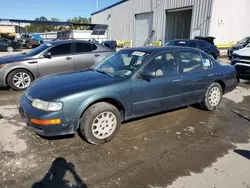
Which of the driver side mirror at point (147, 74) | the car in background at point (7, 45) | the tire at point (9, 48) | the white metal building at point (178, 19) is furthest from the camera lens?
the tire at point (9, 48)

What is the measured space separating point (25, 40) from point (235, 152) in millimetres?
30074

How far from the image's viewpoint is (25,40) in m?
27.9

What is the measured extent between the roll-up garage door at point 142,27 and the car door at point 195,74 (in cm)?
2020

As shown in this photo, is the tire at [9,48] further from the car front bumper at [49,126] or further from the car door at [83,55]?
the car front bumper at [49,126]

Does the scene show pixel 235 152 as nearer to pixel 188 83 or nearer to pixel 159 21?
pixel 188 83

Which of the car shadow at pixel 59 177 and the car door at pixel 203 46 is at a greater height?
the car door at pixel 203 46

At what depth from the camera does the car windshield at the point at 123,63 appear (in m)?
3.66

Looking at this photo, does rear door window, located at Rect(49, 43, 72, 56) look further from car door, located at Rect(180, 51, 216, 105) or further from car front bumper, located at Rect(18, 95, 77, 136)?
car door, located at Rect(180, 51, 216, 105)

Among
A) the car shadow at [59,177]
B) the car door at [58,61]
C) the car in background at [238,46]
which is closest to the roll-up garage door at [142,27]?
the car in background at [238,46]

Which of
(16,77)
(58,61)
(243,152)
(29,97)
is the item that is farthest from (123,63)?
(16,77)

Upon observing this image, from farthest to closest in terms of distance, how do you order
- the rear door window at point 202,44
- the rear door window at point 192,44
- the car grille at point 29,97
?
the rear door window at point 202,44
the rear door window at point 192,44
the car grille at point 29,97

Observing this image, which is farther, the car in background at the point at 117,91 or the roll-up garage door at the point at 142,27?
the roll-up garage door at the point at 142,27

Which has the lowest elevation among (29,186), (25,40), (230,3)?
(29,186)

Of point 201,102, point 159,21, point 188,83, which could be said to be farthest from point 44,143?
point 159,21
